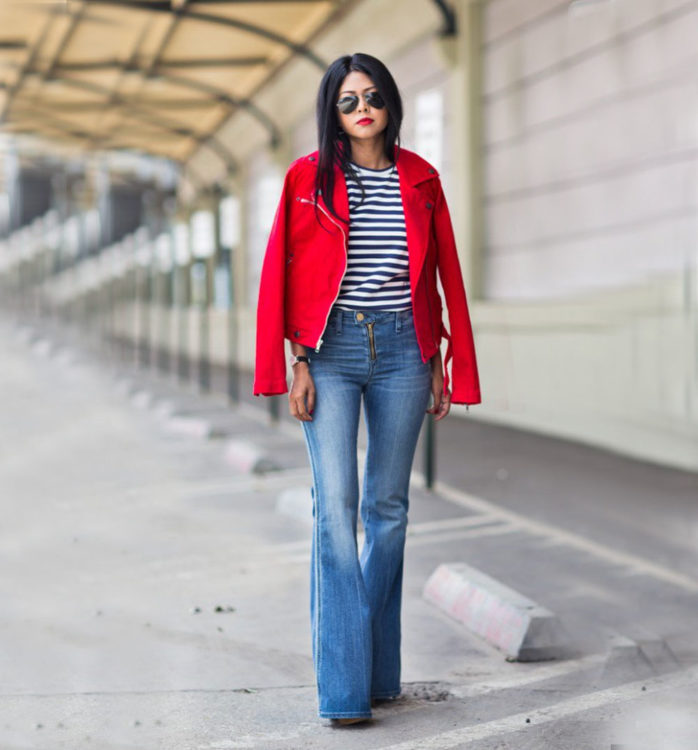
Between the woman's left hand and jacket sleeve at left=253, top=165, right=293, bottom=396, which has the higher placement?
jacket sleeve at left=253, top=165, right=293, bottom=396

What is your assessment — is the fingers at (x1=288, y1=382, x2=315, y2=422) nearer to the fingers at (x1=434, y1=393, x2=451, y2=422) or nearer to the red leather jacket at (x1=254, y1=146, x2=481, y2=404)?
the red leather jacket at (x1=254, y1=146, x2=481, y2=404)

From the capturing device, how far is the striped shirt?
141 inches

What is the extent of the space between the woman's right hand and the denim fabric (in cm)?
2

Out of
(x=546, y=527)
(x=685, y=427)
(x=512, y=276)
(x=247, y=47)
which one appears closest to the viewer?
(x=546, y=527)

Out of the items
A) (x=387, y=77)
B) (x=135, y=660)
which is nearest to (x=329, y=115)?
(x=387, y=77)

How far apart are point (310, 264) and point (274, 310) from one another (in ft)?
0.51

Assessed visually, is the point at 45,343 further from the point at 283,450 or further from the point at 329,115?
the point at 329,115

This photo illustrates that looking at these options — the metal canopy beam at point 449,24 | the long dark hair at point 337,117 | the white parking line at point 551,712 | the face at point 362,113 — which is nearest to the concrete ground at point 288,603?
the white parking line at point 551,712

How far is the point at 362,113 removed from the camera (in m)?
3.59

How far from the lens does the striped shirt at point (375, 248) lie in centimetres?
359

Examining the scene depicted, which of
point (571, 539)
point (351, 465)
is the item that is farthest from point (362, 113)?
point (571, 539)

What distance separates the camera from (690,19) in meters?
9.41

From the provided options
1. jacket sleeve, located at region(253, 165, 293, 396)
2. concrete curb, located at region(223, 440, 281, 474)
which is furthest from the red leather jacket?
concrete curb, located at region(223, 440, 281, 474)

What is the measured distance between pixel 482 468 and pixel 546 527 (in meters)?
2.62
